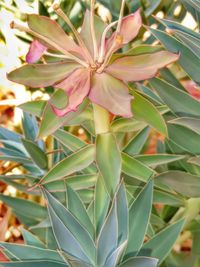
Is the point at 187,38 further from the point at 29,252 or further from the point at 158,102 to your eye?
the point at 29,252

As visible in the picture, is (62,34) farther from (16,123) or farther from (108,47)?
(16,123)

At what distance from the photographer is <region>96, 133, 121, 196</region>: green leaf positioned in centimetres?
59

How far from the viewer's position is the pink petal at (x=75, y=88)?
55 cm

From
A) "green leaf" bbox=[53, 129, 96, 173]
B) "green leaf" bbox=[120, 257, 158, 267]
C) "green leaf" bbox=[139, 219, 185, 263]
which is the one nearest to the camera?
"green leaf" bbox=[120, 257, 158, 267]

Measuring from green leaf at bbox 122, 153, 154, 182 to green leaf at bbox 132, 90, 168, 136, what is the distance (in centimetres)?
7

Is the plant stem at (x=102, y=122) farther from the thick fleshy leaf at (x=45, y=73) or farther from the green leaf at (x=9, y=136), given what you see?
the green leaf at (x=9, y=136)

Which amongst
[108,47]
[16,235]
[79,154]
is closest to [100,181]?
[79,154]

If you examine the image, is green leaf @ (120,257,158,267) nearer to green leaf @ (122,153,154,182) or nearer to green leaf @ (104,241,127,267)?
green leaf @ (104,241,127,267)

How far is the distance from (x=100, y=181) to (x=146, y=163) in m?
0.08

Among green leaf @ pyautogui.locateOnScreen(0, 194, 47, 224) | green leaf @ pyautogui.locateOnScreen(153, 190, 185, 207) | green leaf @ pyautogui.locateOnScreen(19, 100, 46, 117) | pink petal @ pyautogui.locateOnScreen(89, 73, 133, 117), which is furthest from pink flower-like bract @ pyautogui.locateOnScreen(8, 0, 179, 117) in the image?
green leaf @ pyautogui.locateOnScreen(0, 194, 47, 224)

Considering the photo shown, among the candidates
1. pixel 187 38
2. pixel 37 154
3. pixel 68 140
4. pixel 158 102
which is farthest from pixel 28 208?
pixel 187 38

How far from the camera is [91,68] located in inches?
22.6

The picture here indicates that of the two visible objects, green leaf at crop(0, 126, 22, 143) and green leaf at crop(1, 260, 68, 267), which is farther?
green leaf at crop(0, 126, 22, 143)

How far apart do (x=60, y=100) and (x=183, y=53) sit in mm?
163
